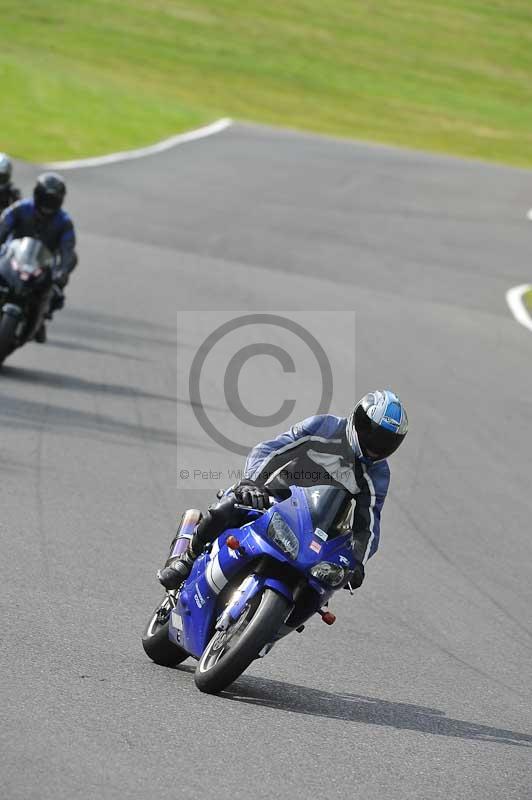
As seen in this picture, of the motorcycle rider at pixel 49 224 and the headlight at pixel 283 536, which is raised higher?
the headlight at pixel 283 536

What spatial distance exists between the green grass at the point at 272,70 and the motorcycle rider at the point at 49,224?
2047cm

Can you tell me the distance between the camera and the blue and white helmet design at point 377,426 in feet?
23.1

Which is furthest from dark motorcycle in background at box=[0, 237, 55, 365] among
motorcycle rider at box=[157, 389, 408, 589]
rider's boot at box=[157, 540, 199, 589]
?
motorcycle rider at box=[157, 389, 408, 589]

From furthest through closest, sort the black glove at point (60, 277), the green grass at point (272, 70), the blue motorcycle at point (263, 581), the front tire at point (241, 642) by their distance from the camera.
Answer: the green grass at point (272, 70) < the black glove at point (60, 277) < the blue motorcycle at point (263, 581) < the front tire at point (241, 642)

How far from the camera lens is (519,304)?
82.9 feet

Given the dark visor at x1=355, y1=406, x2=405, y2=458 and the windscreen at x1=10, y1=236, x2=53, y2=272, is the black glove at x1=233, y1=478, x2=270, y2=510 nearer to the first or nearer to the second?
the dark visor at x1=355, y1=406, x2=405, y2=458

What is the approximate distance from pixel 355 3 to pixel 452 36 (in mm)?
5761

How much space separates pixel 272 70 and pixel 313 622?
5538 centimetres

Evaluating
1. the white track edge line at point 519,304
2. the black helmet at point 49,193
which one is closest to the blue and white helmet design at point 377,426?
the black helmet at point 49,193

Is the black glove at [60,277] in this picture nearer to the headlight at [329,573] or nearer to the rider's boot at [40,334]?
the rider's boot at [40,334]

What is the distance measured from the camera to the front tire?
6.68 meters

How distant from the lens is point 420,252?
29.8m

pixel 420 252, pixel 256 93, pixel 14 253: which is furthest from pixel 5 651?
pixel 256 93

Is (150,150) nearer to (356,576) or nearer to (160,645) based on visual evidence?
(160,645)
